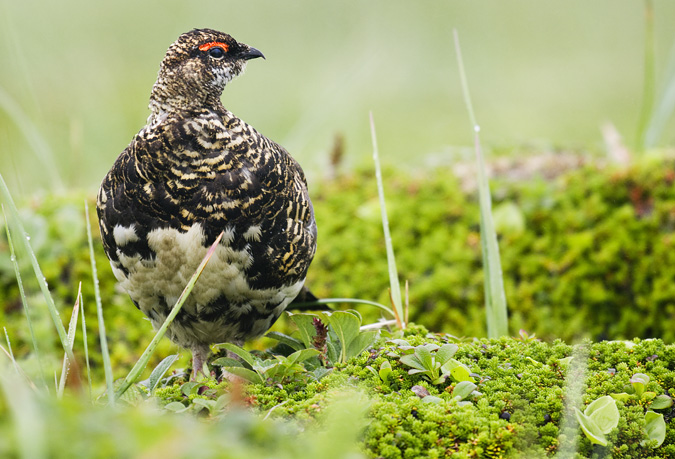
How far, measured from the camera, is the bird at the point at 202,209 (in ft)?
8.16

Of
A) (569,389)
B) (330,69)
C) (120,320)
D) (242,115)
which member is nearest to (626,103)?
(330,69)

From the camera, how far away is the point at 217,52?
2754mm

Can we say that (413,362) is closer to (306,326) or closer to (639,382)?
(306,326)

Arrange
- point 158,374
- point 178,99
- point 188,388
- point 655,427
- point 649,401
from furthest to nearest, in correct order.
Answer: point 178,99, point 158,374, point 188,388, point 649,401, point 655,427

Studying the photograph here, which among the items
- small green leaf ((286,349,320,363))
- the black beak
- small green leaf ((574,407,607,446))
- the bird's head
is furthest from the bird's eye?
small green leaf ((574,407,607,446))

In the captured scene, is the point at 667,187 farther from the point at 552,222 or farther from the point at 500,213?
the point at 500,213

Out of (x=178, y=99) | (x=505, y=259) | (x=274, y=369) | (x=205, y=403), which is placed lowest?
(x=205, y=403)

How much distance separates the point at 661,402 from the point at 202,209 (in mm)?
1583

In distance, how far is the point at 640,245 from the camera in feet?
13.5

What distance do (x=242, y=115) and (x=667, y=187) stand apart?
4814 mm

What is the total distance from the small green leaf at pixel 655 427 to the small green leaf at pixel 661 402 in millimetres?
66

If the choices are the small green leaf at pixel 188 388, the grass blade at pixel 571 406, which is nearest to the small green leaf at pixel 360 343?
the small green leaf at pixel 188 388

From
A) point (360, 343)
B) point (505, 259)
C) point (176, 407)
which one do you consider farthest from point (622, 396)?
point (505, 259)

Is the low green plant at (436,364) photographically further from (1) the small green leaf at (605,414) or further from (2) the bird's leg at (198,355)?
(2) the bird's leg at (198,355)
